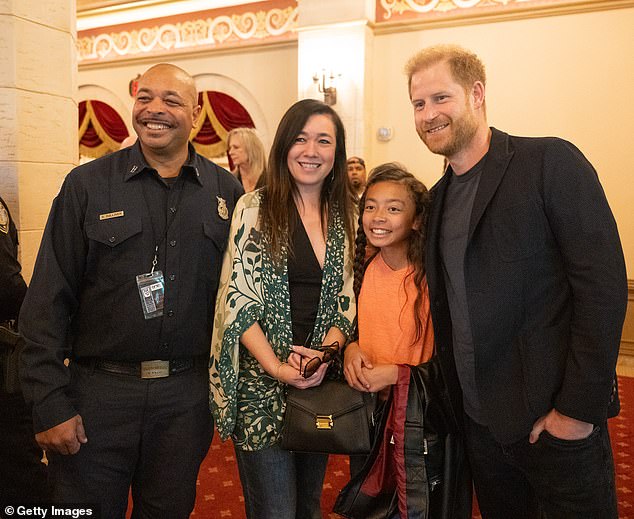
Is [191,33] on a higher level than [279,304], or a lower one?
higher

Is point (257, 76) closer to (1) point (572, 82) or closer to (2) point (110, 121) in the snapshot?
(2) point (110, 121)

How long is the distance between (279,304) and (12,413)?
1.20 metres

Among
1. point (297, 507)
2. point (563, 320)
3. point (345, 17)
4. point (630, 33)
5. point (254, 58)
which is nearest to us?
point (563, 320)

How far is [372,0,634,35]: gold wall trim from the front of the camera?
217 inches

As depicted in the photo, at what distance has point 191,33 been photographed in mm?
7805

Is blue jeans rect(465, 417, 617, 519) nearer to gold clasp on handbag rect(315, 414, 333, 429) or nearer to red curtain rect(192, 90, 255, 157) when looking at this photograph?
gold clasp on handbag rect(315, 414, 333, 429)

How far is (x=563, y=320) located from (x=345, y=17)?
5.51 metres

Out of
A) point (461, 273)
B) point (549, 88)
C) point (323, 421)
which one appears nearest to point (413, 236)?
point (461, 273)

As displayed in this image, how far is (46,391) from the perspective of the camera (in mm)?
1632

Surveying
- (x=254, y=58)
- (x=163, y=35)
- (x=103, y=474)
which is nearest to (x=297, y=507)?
(x=103, y=474)

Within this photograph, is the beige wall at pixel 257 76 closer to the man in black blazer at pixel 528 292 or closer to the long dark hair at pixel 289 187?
the long dark hair at pixel 289 187

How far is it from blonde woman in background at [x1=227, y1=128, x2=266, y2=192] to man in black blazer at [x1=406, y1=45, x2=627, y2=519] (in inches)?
125

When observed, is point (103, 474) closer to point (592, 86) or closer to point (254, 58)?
point (592, 86)

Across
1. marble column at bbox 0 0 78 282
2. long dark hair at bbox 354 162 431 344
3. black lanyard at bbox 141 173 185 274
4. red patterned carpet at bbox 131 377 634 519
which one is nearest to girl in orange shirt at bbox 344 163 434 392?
long dark hair at bbox 354 162 431 344
